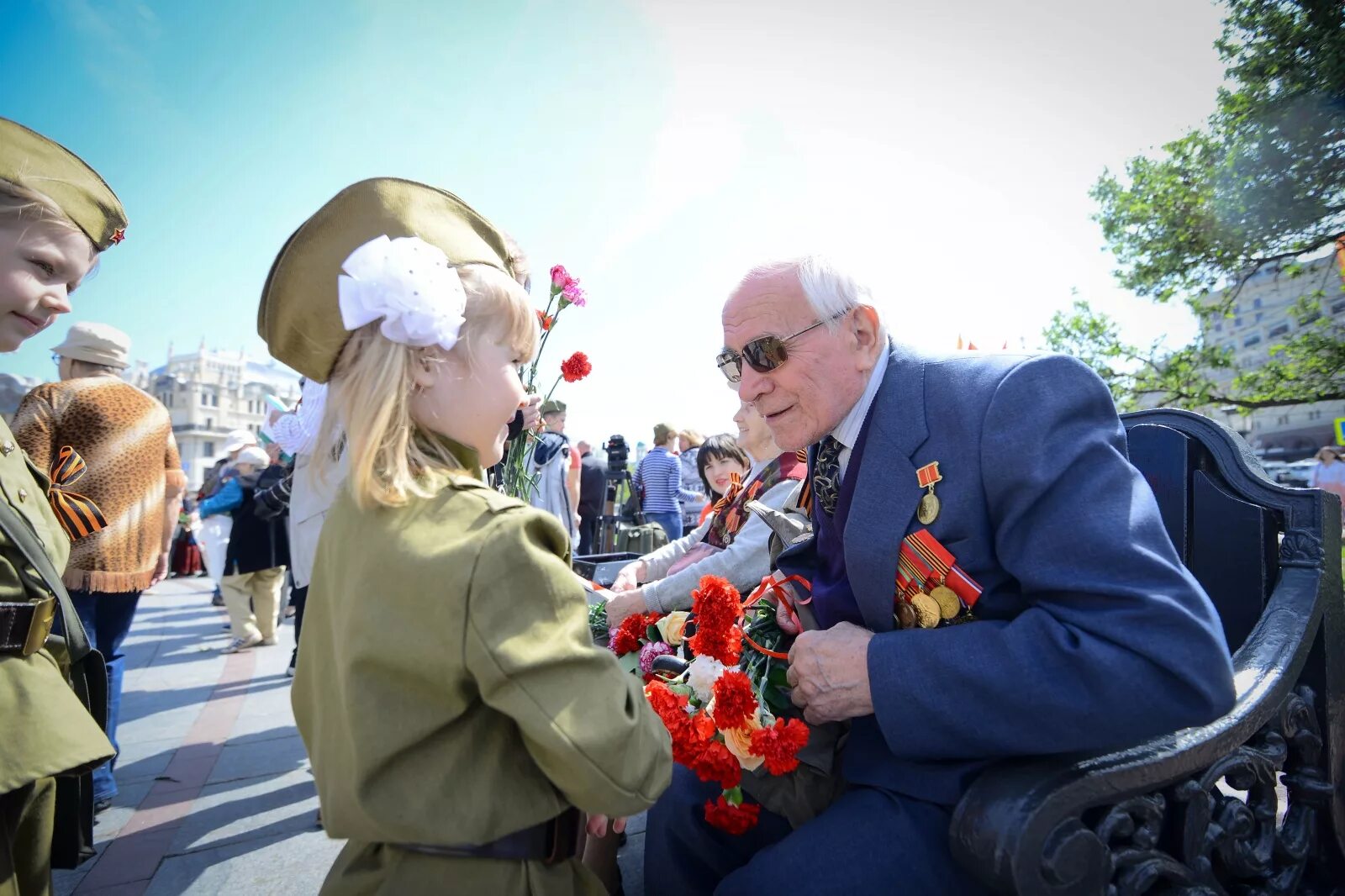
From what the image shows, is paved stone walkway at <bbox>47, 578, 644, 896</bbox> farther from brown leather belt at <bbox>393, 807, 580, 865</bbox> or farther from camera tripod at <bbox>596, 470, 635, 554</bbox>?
camera tripod at <bbox>596, 470, 635, 554</bbox>

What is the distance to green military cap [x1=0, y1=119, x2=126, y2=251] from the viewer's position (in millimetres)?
1525

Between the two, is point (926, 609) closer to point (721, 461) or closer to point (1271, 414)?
point (721, 461)

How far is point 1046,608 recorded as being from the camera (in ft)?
4.45

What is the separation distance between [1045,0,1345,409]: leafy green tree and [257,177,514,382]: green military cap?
1200cm

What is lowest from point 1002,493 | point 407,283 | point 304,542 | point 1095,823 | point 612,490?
point 612,490

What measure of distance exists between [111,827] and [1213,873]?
3984mm

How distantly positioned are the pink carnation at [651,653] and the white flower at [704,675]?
1.02 ft

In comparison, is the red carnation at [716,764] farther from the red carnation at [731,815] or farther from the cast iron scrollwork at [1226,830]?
the cast iron scrollwork at [1226,830]

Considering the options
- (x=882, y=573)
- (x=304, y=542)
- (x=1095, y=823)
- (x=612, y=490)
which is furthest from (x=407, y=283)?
(x=612, y=490)

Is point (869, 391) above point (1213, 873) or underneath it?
above

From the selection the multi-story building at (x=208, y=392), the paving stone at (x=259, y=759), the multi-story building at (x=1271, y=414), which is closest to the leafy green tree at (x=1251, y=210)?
the paving stone at (x=259, y=759)

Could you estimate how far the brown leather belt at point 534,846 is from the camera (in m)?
1.10

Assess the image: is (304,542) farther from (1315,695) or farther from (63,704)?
(1315,695)

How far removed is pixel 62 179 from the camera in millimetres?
1599
